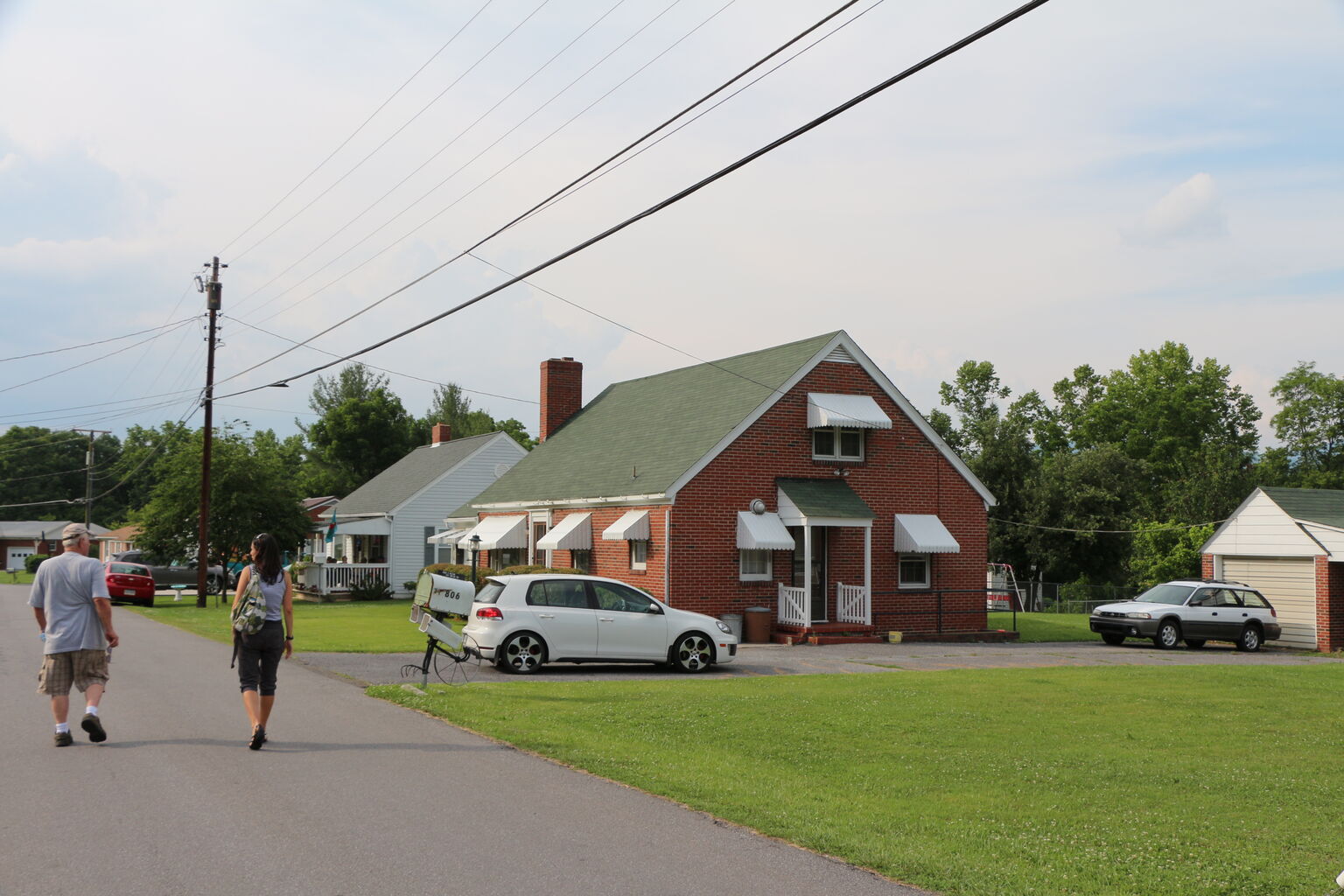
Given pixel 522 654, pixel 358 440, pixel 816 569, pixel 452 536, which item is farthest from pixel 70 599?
pixel 358 440

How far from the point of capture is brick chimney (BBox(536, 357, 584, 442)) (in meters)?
38.9

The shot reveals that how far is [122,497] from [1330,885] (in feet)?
403

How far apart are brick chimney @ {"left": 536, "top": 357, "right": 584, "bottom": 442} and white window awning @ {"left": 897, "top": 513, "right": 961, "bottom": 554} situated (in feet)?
47.7

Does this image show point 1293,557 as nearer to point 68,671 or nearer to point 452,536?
point 452,536

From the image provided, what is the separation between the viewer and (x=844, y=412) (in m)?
26.9

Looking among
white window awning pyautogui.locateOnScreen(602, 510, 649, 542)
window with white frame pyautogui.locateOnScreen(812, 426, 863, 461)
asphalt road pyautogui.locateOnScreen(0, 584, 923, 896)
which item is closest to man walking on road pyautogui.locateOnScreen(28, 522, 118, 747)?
asphalt road pyautogui.locateOnScreen(0, 584, 923, 896)

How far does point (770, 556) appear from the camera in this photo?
86.1ft

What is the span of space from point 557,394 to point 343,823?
32.0 meters

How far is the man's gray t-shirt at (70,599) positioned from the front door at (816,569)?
1826cm

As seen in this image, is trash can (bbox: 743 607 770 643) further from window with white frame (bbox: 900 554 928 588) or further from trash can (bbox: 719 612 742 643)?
window with white frame (bbox: 900 554 928 588)

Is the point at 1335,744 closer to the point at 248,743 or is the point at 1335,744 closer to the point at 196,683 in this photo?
the point at 248,743

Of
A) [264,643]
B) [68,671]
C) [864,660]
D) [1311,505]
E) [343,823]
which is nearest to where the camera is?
[343,823]

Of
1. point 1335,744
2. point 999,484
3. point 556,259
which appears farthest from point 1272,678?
point 999,484

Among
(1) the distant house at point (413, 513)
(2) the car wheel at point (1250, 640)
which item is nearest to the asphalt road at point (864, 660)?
(2) the car wheel at point (1250, 640)
